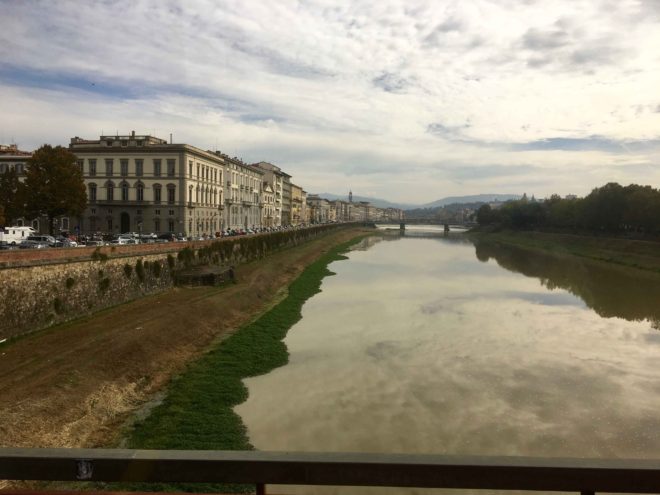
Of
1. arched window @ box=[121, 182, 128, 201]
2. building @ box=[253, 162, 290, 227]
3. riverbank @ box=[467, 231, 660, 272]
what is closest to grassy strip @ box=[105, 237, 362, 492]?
arched window @ box=[121, 182, 128, 201]

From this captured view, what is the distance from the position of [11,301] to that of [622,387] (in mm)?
20966

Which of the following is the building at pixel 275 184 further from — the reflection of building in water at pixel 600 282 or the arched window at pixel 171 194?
the reflection of building in water at pixel 600 282

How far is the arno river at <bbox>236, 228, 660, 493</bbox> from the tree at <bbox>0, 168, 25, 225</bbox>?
93.0ft

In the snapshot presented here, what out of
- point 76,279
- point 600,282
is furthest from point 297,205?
point 76,279

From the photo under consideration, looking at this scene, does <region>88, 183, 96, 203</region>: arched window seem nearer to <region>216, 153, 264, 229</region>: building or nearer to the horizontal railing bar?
<region>216, 153, 264, 229</region>: building

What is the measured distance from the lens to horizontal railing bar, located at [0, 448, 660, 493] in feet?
9.26

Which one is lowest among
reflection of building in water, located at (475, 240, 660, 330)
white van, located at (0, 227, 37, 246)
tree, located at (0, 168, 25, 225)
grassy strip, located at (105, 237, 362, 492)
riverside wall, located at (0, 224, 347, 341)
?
reflection of building in water, located at (475, 240, 660, 330)

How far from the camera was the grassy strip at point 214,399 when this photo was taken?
11.2 meters

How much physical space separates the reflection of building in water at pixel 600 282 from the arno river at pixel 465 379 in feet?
1.27

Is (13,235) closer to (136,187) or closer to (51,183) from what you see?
(51,183)

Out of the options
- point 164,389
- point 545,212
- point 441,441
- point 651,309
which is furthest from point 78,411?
point 545,212

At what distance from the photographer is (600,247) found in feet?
230

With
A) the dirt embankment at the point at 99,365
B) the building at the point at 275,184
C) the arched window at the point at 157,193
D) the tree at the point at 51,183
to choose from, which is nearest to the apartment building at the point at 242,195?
the building at the point at 275,184

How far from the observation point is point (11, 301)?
1817 cm
